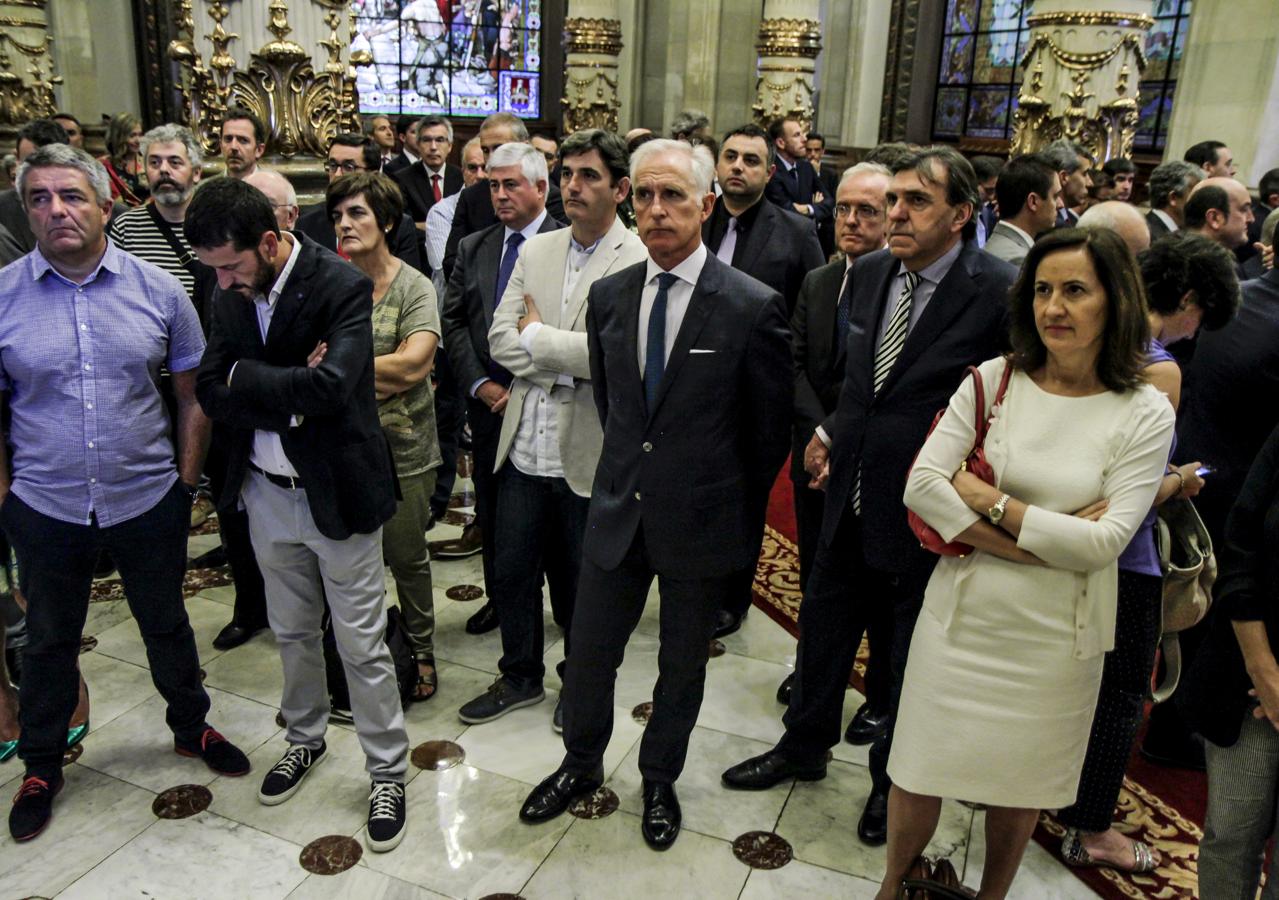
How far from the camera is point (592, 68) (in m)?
11.5

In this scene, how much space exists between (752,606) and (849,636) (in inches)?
64.5

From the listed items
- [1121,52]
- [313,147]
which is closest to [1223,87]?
[1121,52]

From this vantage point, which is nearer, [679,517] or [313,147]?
[679,517]

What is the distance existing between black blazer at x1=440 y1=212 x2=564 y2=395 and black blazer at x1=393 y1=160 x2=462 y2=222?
10.3 feet

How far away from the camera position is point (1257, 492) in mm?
2217

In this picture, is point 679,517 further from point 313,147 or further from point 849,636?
point 313,147

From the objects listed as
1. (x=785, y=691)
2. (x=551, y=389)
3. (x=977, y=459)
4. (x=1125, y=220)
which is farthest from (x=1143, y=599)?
(x=551, y=389)

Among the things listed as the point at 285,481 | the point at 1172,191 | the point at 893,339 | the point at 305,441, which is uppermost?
→ the point at 1172,191

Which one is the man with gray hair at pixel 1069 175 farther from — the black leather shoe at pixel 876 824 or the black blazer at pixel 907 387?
the black leather shoe at pixel 876 824

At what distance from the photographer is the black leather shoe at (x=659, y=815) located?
2953 mm

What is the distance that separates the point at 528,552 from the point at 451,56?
11784 mm

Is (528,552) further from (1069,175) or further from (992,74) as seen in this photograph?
(992,74)

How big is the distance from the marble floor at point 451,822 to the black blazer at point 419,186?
386 cm

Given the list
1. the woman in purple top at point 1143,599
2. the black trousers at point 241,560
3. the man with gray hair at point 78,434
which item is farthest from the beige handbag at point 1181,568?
the black trousers at point 241,560
